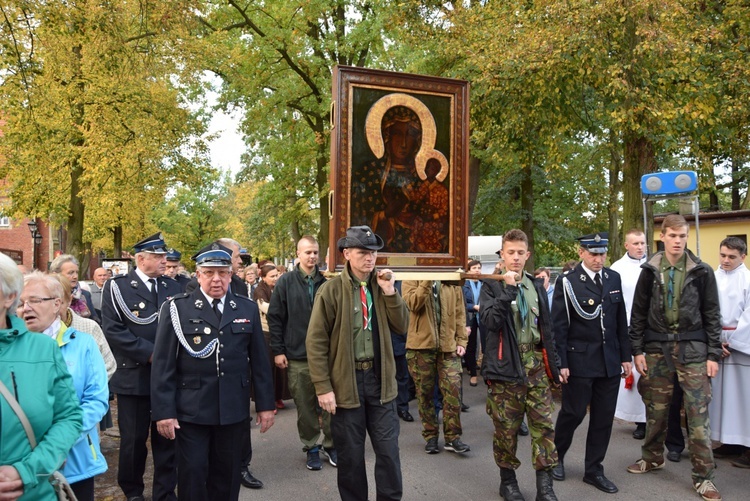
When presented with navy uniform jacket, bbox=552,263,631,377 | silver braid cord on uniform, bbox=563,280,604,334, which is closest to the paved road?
navy uniform jacket, bbox=552,263,631,377

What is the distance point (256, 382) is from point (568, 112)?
10.2 m

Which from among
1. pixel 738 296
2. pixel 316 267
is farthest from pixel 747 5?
pixel 316 267

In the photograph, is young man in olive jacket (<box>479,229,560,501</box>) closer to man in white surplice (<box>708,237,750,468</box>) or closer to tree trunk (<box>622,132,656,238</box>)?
man in white surplice (<box>708,237,750,468</box>)

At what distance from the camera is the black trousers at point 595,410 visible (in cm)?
587

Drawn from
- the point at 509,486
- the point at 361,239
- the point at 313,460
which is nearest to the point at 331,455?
the point at 313,460

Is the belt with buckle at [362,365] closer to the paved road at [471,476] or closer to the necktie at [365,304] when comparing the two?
the necktie at [365,304]

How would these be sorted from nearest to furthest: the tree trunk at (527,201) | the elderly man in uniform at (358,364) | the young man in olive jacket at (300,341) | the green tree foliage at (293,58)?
the elderly man in uniform at (358,364) < the young man in olive jacket at (300,341) < the green tree foliage at (293,58) < the tree trunk at (527,201)

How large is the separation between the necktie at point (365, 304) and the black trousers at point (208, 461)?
1.15m

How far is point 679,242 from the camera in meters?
5.84

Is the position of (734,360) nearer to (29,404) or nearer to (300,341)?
(300,341)

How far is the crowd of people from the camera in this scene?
11.7 ft

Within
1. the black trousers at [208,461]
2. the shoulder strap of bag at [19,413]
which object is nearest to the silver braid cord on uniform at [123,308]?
the black trousers at [208,461]

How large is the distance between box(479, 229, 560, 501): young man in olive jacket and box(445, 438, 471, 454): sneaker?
136 cm

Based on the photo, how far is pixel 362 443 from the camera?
15.0 feet
